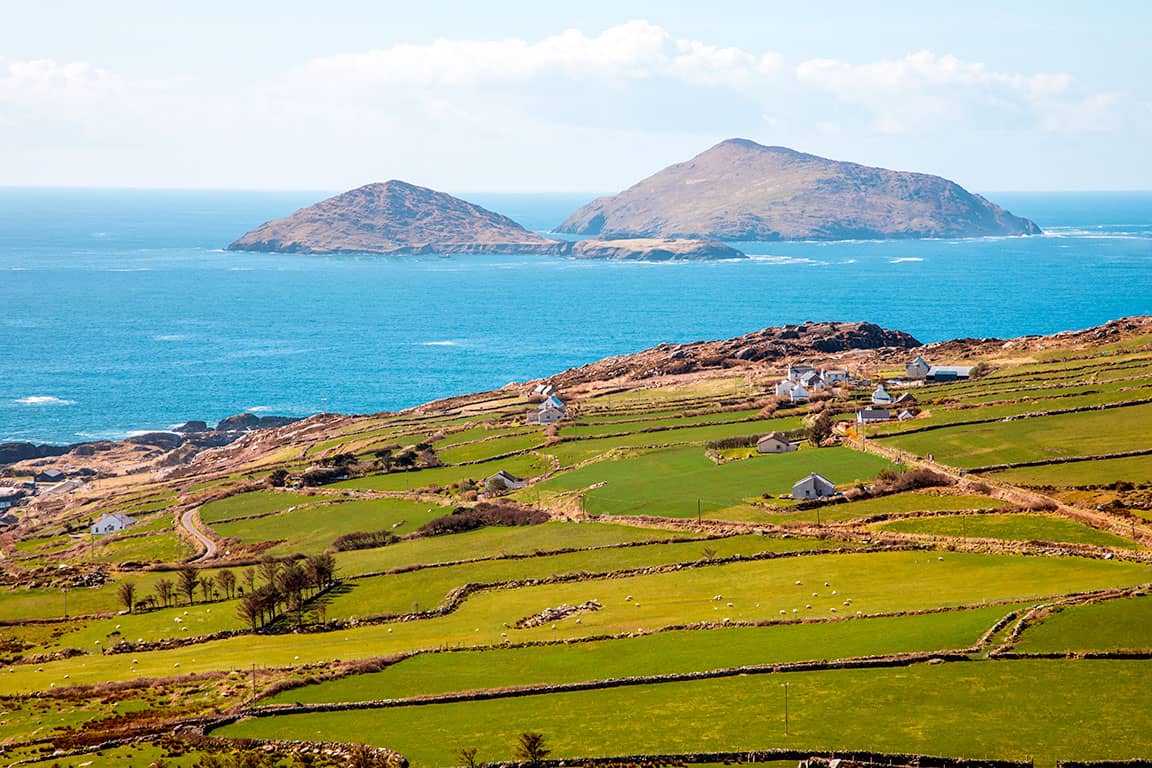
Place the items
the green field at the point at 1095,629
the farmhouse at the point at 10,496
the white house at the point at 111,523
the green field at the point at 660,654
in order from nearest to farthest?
1. the green field at the point at 1095,629
2. the green field at the point at 660,654
3. the white house at the point at 111,523
4. the farmhouse at the point at 10,496

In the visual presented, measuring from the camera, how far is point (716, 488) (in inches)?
2790

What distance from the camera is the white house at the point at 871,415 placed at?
86125 mm

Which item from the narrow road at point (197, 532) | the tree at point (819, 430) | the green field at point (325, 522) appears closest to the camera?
the narrow road at point (197, 532)

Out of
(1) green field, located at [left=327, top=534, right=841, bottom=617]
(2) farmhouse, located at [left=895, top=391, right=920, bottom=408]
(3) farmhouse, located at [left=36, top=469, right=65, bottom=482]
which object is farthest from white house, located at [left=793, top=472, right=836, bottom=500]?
(3) farmhouse, located at [left=36, top=469, right=65, bottom=482]

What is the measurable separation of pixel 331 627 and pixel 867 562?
991 inches

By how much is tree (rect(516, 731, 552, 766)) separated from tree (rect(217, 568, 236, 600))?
31619 mm

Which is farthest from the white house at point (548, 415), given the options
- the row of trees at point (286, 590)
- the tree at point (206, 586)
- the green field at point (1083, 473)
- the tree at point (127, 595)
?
the tree at point (127, 595)

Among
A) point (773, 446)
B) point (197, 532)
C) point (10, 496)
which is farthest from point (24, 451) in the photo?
point (773, 446)

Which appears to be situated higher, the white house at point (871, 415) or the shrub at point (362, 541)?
the white house at point (871, 415)

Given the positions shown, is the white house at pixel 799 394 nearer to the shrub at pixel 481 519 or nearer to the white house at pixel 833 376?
the white house at pixel 833 376

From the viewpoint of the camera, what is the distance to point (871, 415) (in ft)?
284

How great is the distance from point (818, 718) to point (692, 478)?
136ft

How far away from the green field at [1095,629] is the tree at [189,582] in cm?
4141

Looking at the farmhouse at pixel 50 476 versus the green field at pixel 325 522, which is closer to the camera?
the green field at pixel 325 522
